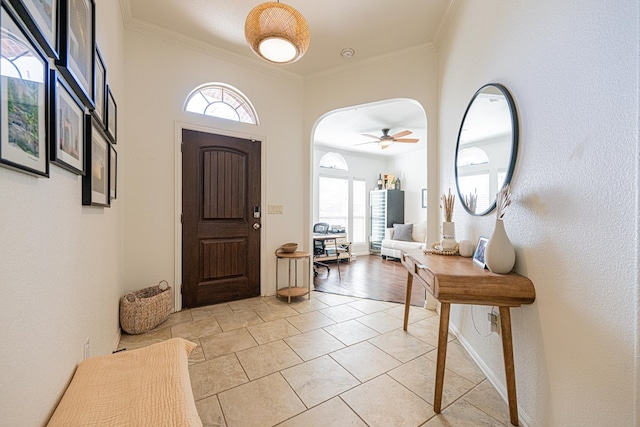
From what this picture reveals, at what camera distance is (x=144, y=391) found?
2.97 feet

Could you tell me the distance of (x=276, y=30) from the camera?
77.9 inches

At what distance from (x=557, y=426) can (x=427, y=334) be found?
127 cm

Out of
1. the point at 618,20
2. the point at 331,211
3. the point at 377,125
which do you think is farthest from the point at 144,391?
the point at 331,211

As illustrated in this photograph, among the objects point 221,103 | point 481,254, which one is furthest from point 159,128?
point 481,254

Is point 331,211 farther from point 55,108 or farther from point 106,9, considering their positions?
point 55,108

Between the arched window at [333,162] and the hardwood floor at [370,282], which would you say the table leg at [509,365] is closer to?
the hardwood floor at [370,282]

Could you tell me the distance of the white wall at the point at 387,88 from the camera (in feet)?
9.82

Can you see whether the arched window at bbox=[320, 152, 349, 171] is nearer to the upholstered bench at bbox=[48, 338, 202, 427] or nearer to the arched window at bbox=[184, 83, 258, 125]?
the arched window at bbox=[184, 83, 258, 125]

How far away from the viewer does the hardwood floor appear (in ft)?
11.6

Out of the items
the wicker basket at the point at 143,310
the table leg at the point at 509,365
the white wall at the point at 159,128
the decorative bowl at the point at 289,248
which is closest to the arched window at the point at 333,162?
the white wall at the point at 159,128

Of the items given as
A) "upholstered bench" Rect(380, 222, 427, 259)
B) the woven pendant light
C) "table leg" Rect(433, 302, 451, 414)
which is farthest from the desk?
"upholstered bench" Rect(380, 222, 427, 259)

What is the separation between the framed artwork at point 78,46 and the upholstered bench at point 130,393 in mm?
1138

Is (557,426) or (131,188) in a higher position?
(131,188)

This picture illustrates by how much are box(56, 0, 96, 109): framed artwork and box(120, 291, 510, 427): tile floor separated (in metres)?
1.70
